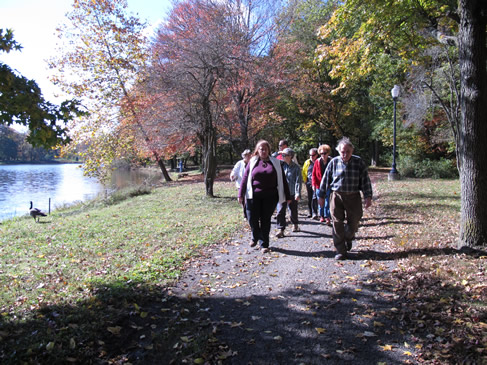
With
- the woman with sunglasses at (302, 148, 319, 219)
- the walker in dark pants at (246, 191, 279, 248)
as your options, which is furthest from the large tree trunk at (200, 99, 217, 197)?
the walker in dark pants at (246, 191, 279, 248)

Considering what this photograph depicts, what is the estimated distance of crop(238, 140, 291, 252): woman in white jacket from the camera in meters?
6.06

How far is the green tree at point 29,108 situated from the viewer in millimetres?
4117

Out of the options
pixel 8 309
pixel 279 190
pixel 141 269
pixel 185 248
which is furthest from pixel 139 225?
pixel 8 309

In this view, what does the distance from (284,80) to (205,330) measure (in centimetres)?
1705

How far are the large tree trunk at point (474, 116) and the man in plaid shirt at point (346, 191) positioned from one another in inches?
58.7

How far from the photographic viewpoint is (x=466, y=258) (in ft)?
16.7

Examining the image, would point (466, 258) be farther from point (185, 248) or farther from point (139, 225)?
point (139, 225)

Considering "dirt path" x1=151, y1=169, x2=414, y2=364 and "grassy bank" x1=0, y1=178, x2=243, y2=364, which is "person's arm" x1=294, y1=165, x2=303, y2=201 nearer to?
"dirt path" x1=151, y1=169, x2=414, y2=364

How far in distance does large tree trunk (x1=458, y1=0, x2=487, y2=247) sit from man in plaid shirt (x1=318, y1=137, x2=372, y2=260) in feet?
4.89

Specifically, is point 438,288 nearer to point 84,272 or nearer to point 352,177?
point 352,177

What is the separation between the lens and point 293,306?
13.4 ft

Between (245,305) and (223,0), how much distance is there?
18940mm

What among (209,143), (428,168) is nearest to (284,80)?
(209,143)

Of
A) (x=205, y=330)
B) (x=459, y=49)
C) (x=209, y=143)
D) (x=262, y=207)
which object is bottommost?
(x=205, y=330)
